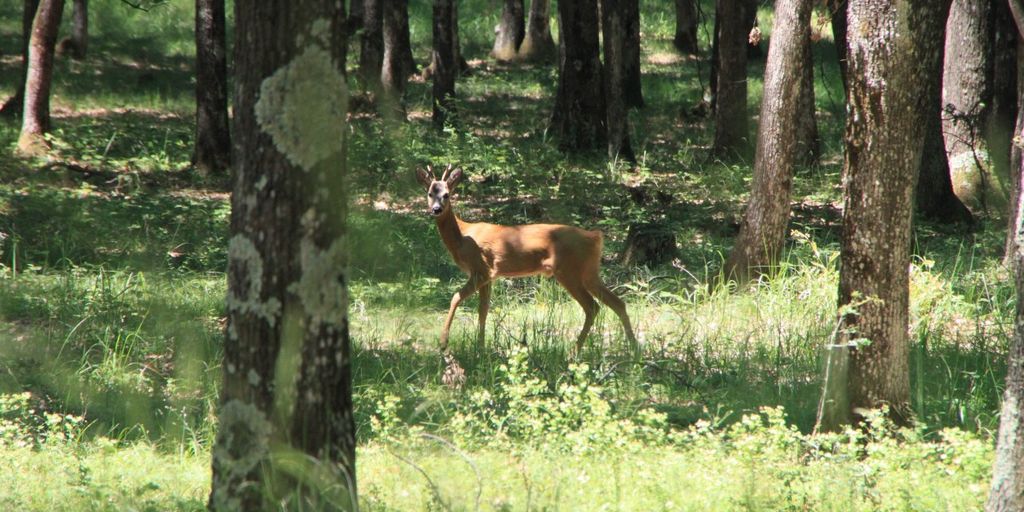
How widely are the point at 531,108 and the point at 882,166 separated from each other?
643 inches

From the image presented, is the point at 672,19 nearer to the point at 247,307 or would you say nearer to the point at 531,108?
the point at 531,108

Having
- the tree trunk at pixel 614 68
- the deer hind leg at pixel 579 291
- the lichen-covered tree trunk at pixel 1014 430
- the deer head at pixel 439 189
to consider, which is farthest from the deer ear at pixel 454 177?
the tree trunk at pixel 614 68

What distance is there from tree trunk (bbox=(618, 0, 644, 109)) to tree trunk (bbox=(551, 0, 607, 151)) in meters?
3.63

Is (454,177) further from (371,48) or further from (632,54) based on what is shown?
(632,54)

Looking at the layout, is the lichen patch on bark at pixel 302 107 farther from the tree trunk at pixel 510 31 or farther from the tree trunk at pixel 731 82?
the tree trunk at pixel 510 31

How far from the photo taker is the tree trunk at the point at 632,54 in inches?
818

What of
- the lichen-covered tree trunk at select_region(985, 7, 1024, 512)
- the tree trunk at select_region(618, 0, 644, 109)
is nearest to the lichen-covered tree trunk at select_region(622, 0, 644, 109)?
the tree trunk at select_region(618, 0, 644, 109)

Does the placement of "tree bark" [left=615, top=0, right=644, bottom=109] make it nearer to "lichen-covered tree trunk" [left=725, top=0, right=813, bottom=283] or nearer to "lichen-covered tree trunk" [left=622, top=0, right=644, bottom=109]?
"lichen-covered tree trunk" [left=622, top=0, right=644, bottom=109]

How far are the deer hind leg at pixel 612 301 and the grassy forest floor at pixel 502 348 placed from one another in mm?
155

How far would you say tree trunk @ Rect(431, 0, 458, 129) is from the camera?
56.3 ft

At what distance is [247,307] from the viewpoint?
12.4 feet

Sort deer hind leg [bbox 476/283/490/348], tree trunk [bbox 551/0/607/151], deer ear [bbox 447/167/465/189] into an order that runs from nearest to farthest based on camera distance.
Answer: deer hind leg [bbox 476/283/490/348] → deer ear [bbox 447/167/465/189] → tree trunk [bbox 551/0/607/151]

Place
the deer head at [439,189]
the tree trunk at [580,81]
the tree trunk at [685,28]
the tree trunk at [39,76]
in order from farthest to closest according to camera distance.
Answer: the tree trunk at [685,28] → the tree trunk at [580,81] → the tree trunk at [39,76] → the deer head at [439,189]

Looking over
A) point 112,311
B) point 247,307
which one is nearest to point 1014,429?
point 247,307
